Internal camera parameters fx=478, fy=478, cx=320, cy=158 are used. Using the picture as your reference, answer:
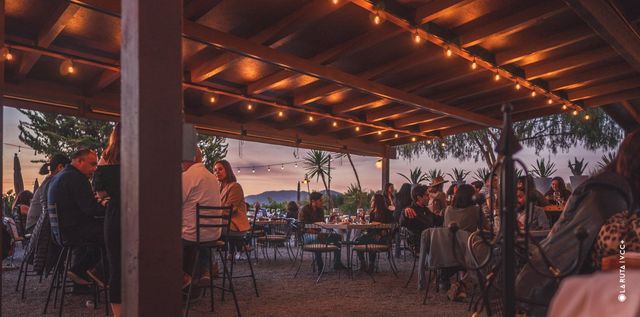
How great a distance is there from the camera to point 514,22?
17.4 feet

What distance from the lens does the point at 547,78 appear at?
27.0 feet

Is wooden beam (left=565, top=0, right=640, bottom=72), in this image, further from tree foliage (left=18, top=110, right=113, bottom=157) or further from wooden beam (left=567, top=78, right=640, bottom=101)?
tree foliage (left=18, top=110, right=113, bottom=157)

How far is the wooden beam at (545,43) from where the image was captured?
5789 mm

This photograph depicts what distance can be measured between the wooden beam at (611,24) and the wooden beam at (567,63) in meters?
0.86

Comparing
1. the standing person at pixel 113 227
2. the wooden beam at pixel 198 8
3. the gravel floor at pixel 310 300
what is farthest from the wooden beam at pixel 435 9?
the standing person at pixel 113 227

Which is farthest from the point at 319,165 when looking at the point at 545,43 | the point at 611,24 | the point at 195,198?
the point at 195,198

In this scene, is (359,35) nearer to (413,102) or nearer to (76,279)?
(413,102)

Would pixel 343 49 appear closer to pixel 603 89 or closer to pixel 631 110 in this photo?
pixel 603 89

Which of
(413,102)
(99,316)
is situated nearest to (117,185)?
(99,316)

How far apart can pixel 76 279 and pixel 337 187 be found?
15.5m

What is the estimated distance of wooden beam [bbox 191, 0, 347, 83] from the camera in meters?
4.87

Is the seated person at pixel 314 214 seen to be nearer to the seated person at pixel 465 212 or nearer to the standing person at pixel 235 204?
the standing person at pixel 235 204

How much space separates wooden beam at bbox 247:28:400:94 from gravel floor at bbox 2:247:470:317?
117 inches

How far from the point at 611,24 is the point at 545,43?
4.20 feet
